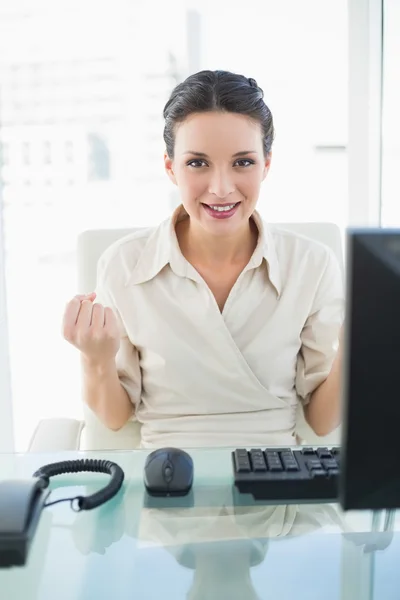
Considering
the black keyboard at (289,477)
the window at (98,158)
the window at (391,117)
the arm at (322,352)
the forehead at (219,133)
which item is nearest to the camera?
the black keyboard at (289,477)

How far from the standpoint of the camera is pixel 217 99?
121 cm

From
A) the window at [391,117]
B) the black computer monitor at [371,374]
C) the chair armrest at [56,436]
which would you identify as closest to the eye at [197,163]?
the chair armrest at [56,436]

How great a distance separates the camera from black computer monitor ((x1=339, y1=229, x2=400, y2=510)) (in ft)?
1.52

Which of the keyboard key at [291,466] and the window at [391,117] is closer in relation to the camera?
the keyboard key at [291,466]

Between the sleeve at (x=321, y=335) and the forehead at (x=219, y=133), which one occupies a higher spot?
the forehead at (x=219, y=133)

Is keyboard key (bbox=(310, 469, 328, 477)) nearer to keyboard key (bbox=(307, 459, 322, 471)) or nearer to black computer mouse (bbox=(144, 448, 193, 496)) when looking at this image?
keyboard key (bbox=(307, 459, 322, 471))

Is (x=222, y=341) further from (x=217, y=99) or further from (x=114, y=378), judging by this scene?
(x=217, y=99)

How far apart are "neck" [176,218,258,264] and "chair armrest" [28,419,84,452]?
0.41 meters

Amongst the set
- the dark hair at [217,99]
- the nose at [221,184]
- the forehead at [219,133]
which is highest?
the dark hair at [217,99]

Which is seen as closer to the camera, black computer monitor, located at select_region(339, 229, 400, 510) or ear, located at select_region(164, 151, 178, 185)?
black computer monitor, located at select_region(339, 229, 400, 510)

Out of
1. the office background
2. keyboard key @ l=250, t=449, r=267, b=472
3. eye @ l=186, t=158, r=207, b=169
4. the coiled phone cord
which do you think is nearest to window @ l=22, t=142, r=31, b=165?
the office background

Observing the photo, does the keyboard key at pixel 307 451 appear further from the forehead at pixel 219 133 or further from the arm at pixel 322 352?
the forehead at pixel 219 133

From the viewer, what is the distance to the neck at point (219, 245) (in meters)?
1.34

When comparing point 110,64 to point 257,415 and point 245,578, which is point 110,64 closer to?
point 257,415
